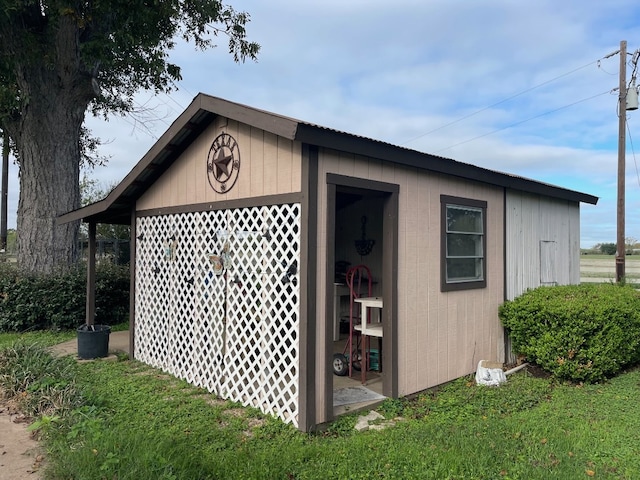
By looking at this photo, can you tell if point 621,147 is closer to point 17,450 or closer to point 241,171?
point 241,171

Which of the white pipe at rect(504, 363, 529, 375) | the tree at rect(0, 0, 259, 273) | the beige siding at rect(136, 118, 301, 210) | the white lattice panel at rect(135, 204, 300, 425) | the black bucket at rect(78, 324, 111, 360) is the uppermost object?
the tree at rect(0, 0, 259, 273)

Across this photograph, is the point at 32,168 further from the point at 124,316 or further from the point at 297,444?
the point at 297,444

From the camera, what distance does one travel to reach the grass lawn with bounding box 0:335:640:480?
2.99 m

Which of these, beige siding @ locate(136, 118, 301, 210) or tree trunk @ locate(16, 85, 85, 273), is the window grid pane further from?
tree trunk @ locate(16, 85, 85, 273)

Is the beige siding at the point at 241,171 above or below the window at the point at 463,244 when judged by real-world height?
above

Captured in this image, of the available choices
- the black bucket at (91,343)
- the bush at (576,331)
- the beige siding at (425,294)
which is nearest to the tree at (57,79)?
the black bucket at (91,343)

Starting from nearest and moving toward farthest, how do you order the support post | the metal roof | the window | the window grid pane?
the metal roof, the window, the window grid pane, the support post

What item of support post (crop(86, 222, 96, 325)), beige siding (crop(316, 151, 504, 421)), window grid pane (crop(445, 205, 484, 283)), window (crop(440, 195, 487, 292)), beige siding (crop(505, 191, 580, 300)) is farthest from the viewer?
support post (crop(86, 222, 96, 325))

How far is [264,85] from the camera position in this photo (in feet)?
45.6

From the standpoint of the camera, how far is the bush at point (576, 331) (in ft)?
18.1

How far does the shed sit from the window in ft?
0.08

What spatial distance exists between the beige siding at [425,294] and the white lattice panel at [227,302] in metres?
0.36

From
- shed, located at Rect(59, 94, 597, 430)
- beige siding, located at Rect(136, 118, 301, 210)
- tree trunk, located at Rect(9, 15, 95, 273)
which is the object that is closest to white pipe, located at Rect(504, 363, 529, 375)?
shed, located at Rect(59, 94, 597, 430)

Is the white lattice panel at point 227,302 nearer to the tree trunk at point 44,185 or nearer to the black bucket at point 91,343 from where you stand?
the black bucket at point 91,343
